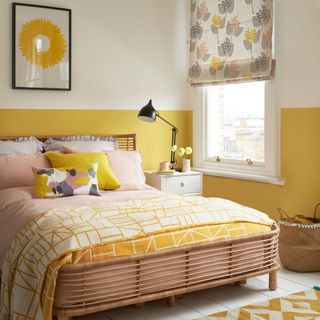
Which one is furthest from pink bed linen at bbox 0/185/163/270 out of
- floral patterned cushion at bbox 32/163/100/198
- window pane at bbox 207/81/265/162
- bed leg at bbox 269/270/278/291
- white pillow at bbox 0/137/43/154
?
window pane at bbox 207/81/265/162

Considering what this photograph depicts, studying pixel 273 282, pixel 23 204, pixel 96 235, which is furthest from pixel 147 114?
pixel 96 235

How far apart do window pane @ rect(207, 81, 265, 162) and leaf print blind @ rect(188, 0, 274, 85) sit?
0.16 metres

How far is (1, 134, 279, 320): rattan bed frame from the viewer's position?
2520 millimetres

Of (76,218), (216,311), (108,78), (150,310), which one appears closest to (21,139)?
(108,78)

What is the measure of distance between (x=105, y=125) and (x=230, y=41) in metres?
1.38

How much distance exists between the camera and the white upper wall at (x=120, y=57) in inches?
172

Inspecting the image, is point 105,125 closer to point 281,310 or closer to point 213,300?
point 213,300

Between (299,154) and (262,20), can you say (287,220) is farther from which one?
(262,20)

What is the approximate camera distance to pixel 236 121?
4.73m

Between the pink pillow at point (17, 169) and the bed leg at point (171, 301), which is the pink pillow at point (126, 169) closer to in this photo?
the pink pillow at point (17, 169)

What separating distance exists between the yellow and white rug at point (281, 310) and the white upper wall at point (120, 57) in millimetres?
2445

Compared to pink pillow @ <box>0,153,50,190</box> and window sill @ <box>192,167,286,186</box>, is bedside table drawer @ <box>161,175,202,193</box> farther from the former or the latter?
pink pillow @ <box>0,153,50,190</box>

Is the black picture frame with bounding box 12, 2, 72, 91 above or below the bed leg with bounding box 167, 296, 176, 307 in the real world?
above

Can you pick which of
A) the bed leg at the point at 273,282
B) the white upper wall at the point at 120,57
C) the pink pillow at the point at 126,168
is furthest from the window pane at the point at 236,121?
the bed leg at the point at 273,282
